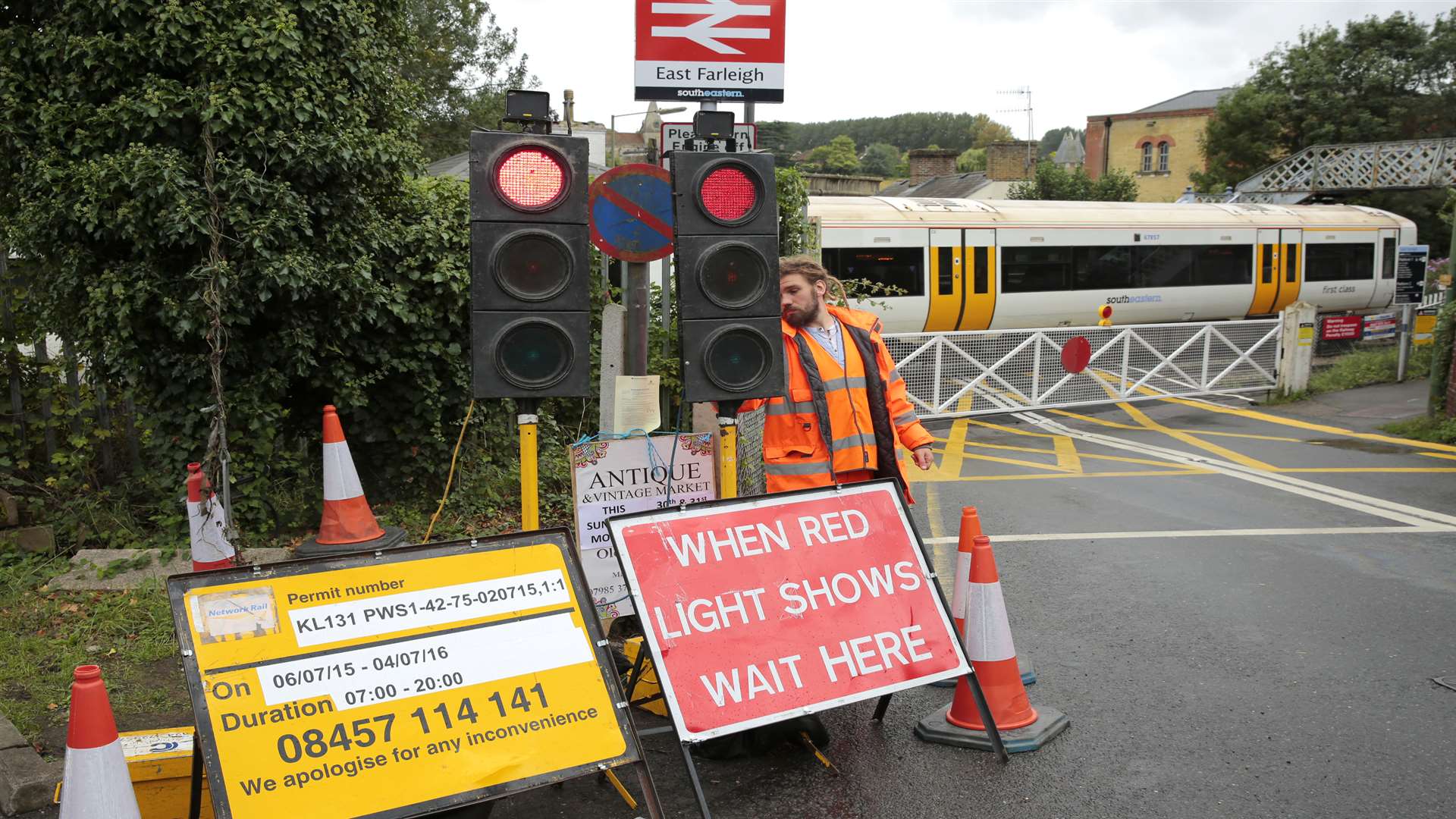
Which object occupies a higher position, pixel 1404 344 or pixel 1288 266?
pixel 1288 266

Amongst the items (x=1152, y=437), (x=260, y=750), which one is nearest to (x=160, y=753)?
(x=260, y=750)

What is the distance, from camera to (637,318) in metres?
5.66

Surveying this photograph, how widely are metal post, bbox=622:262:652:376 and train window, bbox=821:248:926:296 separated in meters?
10.7

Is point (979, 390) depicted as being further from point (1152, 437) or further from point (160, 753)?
point (160, 753)

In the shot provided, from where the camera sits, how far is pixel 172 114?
627 centimetres

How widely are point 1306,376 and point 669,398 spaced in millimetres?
11199

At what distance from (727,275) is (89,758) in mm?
2826

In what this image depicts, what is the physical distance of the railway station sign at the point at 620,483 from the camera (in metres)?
5.25

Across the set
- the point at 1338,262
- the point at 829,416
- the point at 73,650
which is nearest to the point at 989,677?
the point at 829,416

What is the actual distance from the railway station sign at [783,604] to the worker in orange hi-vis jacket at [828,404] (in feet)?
1.63

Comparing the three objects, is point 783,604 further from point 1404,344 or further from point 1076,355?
point 1404,344

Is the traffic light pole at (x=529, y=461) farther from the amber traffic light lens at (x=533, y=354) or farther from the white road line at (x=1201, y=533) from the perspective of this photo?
the white road line at (x=1201, y=533)

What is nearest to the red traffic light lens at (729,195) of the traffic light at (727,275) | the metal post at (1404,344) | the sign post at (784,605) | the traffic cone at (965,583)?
the traffic light at (727,275)

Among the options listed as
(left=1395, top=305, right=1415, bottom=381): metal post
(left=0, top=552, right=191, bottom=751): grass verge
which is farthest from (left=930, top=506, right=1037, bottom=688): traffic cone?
(left=1395, top=305, right=1415, bottom=381): metal post
